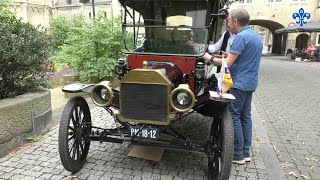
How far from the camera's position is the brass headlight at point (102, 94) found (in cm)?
385

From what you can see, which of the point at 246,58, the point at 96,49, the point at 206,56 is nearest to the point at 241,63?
the point at 246,58

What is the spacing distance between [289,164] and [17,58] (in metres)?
4.42

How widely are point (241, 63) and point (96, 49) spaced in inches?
227

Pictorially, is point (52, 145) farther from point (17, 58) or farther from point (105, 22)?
point (105, 22)

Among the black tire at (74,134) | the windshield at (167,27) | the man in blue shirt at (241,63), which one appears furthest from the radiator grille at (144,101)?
the windshield at (167,27)

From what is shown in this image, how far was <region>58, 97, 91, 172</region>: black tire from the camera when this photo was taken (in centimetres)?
371

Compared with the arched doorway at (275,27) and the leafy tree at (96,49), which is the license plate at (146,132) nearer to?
the leafy tree at (96,49)

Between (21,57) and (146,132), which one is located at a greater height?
(21,57)

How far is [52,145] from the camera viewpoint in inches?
190

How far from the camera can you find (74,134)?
399cm

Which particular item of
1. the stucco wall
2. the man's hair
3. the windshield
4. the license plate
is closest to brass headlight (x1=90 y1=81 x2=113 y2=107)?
the license plate

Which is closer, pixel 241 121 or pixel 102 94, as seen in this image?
pixel 102 94

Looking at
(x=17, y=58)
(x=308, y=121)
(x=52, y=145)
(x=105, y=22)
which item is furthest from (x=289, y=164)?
(x=105, y=22)

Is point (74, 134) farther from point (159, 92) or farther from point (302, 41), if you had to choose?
point (302, 41)
